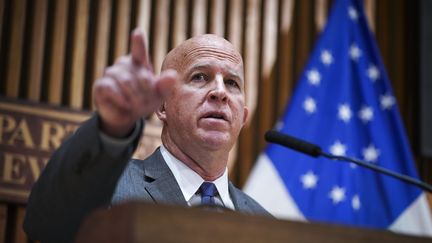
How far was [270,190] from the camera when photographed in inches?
167

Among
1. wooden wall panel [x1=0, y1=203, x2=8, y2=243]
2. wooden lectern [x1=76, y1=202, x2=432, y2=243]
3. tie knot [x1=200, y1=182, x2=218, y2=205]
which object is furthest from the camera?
wooden wall panel [x1=0, y1=203, x2=8, y2=243]

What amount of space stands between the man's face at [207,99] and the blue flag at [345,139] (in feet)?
5.58

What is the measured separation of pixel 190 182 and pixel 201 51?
20.3 inches

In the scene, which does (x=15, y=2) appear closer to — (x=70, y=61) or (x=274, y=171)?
(x=70, y=61)

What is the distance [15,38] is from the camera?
153 inches

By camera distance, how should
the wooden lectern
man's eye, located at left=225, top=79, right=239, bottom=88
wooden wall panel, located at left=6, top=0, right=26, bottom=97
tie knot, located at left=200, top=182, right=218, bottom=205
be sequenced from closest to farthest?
the wooden lectern → tie knot, located at left=200, top=182, right=218, bottom=205 → man's eye, located at left=225, top=79, right=239, bottom=88 → wooden wall panel, located at left=6, top=0, right=26, bottom=97

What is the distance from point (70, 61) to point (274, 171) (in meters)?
1.36

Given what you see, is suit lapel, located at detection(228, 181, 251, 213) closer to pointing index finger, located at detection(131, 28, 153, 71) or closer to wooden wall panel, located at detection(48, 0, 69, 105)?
pointing index finger, located at detection(131, 28, 153, 71)

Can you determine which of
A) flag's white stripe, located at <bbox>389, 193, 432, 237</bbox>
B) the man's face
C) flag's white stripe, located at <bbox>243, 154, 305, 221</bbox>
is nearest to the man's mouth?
the man's face

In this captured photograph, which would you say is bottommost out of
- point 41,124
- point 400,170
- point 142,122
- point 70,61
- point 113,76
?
point 400,170

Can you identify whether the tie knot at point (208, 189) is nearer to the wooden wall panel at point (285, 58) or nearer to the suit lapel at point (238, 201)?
the suit lapel at point (238, 201)

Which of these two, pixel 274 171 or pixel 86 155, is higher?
pixel 86 155

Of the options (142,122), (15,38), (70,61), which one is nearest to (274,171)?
(70,61)

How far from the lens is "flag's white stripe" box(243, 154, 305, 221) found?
166 inches
